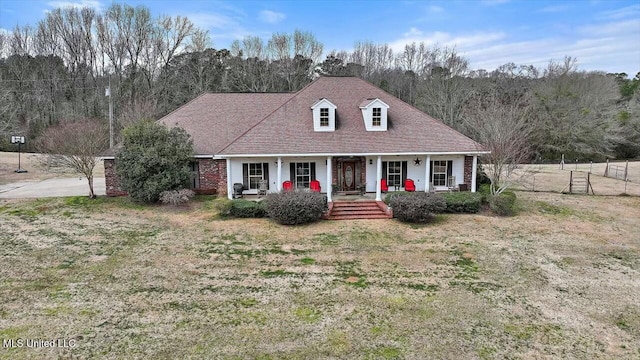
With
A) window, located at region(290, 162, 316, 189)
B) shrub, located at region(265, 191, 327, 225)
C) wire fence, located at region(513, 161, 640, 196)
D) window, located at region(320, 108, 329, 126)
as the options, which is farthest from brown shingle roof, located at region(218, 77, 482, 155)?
wire fence, located at region(513, 161, 640, 196)

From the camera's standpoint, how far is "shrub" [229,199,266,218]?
1784cm

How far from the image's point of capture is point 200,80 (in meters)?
47.8

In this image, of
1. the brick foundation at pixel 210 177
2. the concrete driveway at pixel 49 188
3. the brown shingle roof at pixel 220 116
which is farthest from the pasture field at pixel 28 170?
the brick foundation at pixel 210 177

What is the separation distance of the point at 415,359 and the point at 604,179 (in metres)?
30.4

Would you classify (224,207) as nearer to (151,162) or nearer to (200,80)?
(151,162)

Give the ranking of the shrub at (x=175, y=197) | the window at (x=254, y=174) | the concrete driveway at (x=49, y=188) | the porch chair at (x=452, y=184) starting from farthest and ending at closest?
the concrete driveway at (x=49, y=188)
the porch chair at (x=452, y=184)
the window at (x=254, y=174)
the shrub at (x=175, y=197)

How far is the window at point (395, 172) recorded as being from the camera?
21.3m

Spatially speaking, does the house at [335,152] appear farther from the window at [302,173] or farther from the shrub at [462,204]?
the shrub at [462,204]

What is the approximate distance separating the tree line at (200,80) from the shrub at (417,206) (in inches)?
1106

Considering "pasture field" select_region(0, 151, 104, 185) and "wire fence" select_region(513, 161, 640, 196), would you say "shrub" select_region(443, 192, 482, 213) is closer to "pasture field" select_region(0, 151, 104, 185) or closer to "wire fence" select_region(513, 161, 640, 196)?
"wire fence" select_region(513, 161, 640, 196)

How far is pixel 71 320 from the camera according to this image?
354 inches

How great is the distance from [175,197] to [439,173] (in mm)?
13765

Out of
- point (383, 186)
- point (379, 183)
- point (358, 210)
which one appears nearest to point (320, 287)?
point (358, 210)

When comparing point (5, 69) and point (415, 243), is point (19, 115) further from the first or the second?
point (415, 243)
